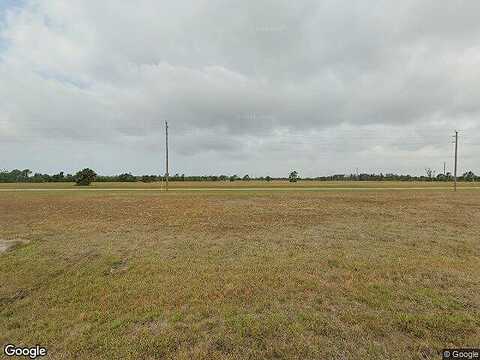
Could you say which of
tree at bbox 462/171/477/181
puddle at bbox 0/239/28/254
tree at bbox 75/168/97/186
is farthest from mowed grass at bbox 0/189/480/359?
tree at bbox 462/171/477/181

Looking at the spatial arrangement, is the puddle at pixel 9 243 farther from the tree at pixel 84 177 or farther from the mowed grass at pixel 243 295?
the tree at pixel 84 177

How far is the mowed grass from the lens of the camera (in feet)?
11.5

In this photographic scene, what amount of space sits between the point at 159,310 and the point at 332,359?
9.45 ft

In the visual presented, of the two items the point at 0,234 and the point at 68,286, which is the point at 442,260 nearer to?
the point at 68,286

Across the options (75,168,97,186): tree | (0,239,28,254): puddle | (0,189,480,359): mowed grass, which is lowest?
(0,239,28,254): puddle

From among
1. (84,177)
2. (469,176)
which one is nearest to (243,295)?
(84,177)

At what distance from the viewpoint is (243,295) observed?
493 centimetres

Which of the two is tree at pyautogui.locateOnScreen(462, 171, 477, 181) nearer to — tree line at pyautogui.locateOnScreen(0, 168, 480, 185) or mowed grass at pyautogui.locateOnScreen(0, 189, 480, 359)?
tree line at pyautogui.locateOnScreen(0, 168, 480, 185)

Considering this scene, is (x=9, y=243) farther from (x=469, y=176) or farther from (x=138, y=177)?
(x=469, y=176)

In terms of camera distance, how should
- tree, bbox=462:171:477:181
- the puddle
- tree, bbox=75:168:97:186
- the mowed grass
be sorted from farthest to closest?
tree, bbox=462:171:477:181 < tree, bbox=75:168:97:186 < the puddle < the mowed grass

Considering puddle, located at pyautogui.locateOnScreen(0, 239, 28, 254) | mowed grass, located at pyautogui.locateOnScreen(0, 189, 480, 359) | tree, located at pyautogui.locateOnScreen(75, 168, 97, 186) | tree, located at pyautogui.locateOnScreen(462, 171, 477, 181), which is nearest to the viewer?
mowed grass, located at pyautogui.locateOnScreen(0, 189, 480, 359)

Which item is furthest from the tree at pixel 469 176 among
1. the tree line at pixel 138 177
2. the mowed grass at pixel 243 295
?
the mowed grass at pixel 243 295

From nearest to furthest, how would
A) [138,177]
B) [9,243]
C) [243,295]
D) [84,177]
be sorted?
[243,295] → [9,243] → [84,177] → [138,177]

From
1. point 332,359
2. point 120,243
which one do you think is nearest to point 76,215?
point 120,243
